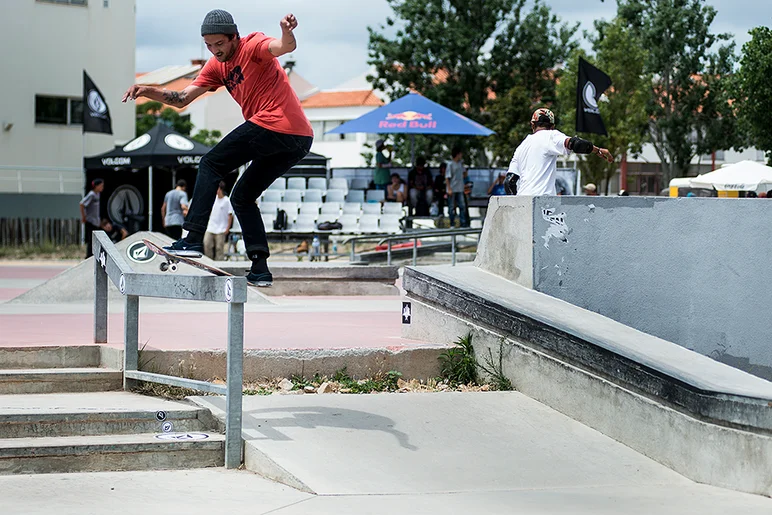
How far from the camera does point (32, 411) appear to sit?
18.7 feet

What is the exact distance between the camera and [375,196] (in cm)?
2239

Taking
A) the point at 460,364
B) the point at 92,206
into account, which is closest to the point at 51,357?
the point at 460,364

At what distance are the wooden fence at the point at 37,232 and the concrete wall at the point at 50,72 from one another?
6.76 ft

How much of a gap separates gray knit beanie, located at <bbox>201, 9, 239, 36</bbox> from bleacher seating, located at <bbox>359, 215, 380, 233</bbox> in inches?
566

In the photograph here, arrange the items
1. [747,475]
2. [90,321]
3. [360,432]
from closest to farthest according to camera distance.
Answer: [747,475], [360,432], [90,321]

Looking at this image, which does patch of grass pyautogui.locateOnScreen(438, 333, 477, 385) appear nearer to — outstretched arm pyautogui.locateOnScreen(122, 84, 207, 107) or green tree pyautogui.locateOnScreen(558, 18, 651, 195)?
outstretched arm pyautogui.locateOnScreen(122, 84, 207, 107)

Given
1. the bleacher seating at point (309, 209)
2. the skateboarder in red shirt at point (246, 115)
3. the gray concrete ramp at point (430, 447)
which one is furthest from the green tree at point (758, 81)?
the skateboarder in red shirt at point (246, 115)

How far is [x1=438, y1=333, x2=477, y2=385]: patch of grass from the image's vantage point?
23.8 ft

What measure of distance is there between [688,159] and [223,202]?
151 feet

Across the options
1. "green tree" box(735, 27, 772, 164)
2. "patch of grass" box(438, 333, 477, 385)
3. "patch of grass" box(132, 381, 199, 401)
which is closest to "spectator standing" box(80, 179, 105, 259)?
"patch of grass" box(132, 381, 199, 401)

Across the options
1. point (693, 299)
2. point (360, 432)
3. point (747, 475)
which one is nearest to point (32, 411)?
point (360, 432)

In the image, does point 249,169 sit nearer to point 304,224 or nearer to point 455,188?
point 304,224

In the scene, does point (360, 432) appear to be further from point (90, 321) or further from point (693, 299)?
→ point (90, 321)

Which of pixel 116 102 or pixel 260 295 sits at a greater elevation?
pixel 116 102
